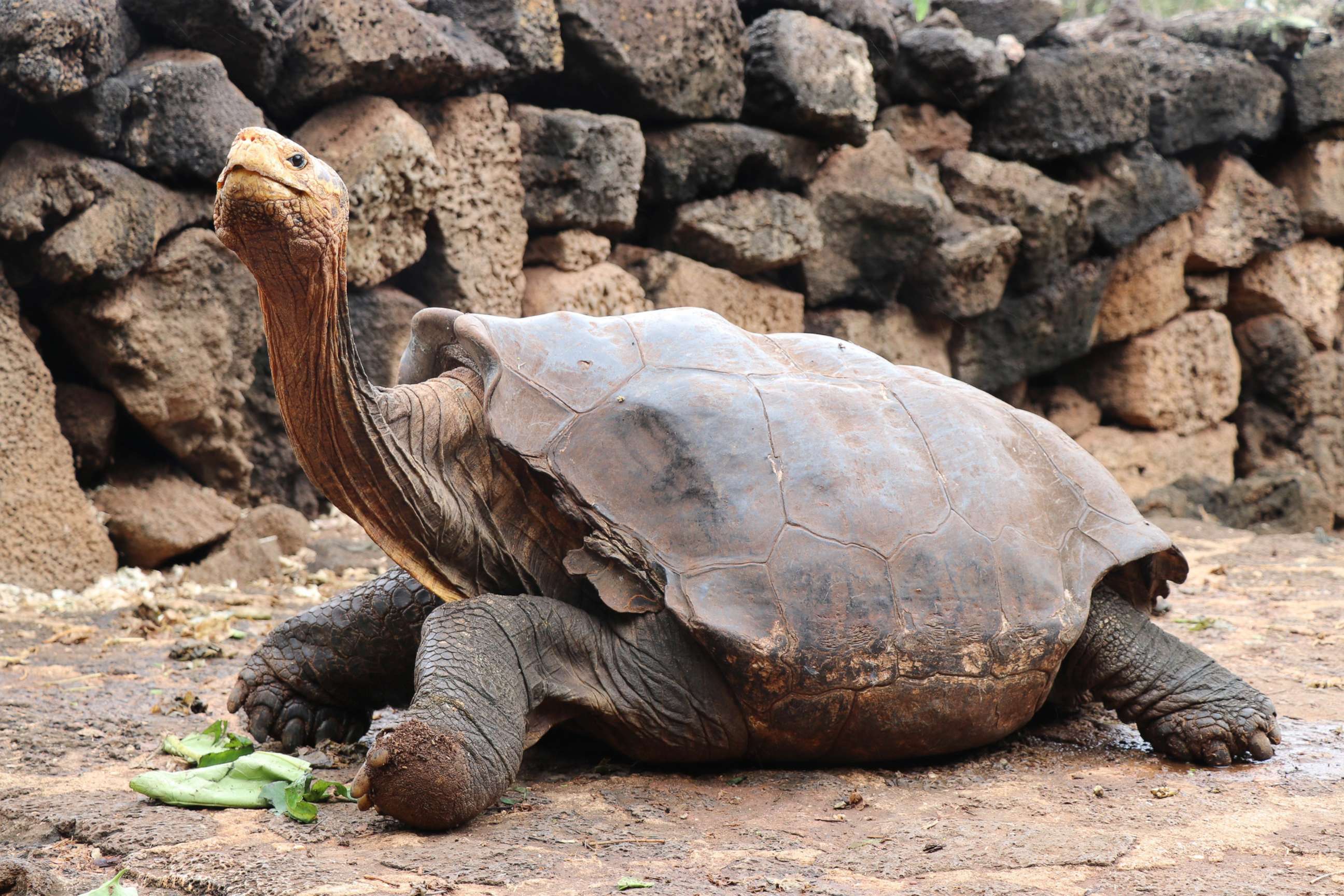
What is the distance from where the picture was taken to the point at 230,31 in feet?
15.7

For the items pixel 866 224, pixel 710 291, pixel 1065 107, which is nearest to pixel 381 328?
pixel 710 291

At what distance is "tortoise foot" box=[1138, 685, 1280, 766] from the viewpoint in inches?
109

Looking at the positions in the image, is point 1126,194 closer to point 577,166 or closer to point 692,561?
point 577,166

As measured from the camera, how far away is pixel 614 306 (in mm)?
6094

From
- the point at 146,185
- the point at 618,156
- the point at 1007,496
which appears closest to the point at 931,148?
the point at 618,156

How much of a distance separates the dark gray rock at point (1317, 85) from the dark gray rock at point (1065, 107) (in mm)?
1659

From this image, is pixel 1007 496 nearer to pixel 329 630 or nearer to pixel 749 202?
pixel 329 630

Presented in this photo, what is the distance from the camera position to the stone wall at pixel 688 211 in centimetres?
465

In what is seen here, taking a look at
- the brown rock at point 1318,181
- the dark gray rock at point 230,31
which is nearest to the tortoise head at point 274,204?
the dark gray rock at point 230,31

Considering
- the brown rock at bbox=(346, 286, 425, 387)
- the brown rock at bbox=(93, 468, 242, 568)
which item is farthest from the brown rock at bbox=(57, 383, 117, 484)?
the brown rock at bbox=(346, 286, 425, 387)

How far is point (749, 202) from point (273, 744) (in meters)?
4.31

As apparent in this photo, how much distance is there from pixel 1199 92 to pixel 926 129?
2.08 meters

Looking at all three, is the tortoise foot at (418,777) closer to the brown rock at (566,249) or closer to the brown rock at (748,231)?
the brown rock at (566,249)

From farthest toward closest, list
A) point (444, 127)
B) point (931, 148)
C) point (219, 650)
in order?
point (931, 148) → point (444, 127) → point (219, 650)
